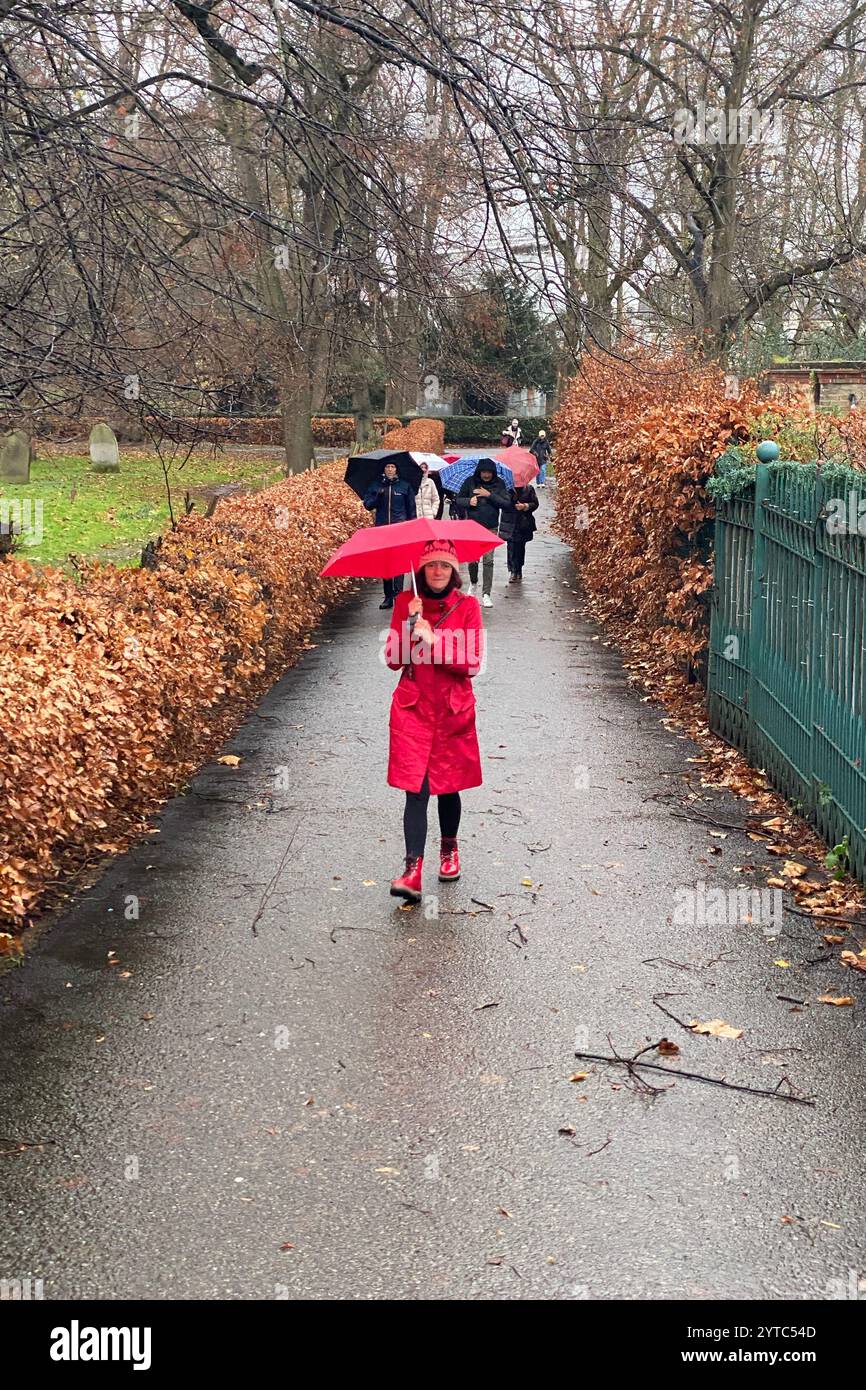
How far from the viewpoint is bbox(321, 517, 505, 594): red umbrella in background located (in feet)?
22.6

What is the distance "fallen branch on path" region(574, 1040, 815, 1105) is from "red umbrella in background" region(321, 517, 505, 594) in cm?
255

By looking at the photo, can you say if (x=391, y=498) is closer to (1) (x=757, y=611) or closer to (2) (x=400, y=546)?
(1) (x=757, y=611)

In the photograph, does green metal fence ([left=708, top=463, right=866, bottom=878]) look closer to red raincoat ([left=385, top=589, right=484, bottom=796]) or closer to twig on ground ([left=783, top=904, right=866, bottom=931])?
twig on ground ([left=783, top=904, right=866, bottom=931])

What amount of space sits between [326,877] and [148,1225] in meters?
3.42

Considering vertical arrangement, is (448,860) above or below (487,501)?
below

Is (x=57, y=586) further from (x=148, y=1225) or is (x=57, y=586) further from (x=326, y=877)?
(x=148, y=1225)

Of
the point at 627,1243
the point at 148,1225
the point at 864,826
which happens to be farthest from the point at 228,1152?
the point at 864,826

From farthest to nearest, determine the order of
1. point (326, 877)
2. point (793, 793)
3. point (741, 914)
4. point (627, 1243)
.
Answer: point (793, 793) < point (326, 877) < point (741, 914) < point (627, 1243)

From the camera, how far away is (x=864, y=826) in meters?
6.81

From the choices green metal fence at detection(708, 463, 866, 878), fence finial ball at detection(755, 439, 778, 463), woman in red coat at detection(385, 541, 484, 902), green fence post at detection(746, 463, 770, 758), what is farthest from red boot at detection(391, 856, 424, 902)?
fence finial ball at detection(755, 439, 778, 463)

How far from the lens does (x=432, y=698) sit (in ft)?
23.1

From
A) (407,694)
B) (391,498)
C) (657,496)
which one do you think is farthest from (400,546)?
(391,498)

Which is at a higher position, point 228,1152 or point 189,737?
point 189,737

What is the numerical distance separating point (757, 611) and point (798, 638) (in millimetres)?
1145
